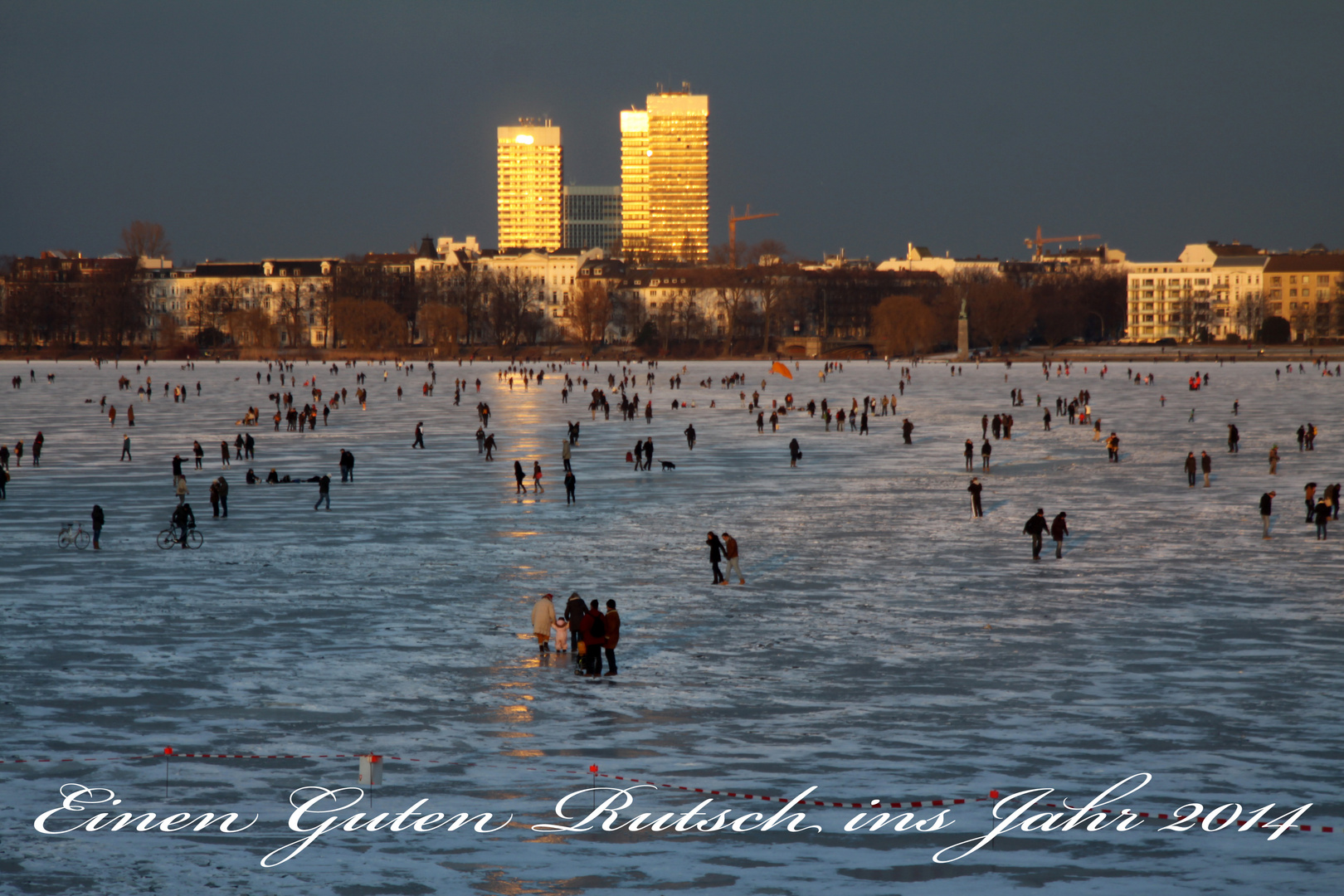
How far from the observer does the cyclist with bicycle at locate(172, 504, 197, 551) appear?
75.7 ft

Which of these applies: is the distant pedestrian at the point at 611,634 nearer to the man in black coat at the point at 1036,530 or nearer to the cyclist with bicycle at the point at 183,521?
the man in black coat at the point at 1036,530

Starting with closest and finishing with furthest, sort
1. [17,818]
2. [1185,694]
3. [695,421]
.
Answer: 1. [17,818]
2. [1185,694]
3. [695,421]

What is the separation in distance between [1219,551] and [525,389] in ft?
184

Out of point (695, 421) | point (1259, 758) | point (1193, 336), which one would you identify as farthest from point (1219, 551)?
point (1193, 336)

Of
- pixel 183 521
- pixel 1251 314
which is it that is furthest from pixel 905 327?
pixel 183 521

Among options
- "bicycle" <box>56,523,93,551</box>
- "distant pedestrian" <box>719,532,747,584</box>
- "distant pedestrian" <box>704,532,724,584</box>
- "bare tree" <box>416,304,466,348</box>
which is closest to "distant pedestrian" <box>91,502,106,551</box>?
"bicycle" <box>56,523,93,551</box>

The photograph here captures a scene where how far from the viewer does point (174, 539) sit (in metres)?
23.4

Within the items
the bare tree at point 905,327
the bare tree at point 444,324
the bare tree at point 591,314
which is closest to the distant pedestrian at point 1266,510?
the bare tree at point 905,327

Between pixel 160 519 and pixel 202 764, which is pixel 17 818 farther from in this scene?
pixel 160 519

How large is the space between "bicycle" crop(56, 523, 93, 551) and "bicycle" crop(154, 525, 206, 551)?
3.61ft

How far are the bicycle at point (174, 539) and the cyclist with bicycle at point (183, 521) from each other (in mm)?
66

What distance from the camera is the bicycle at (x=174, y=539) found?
23281mm

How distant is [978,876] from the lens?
30.3ft

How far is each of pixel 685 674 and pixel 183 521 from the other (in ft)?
38.1
